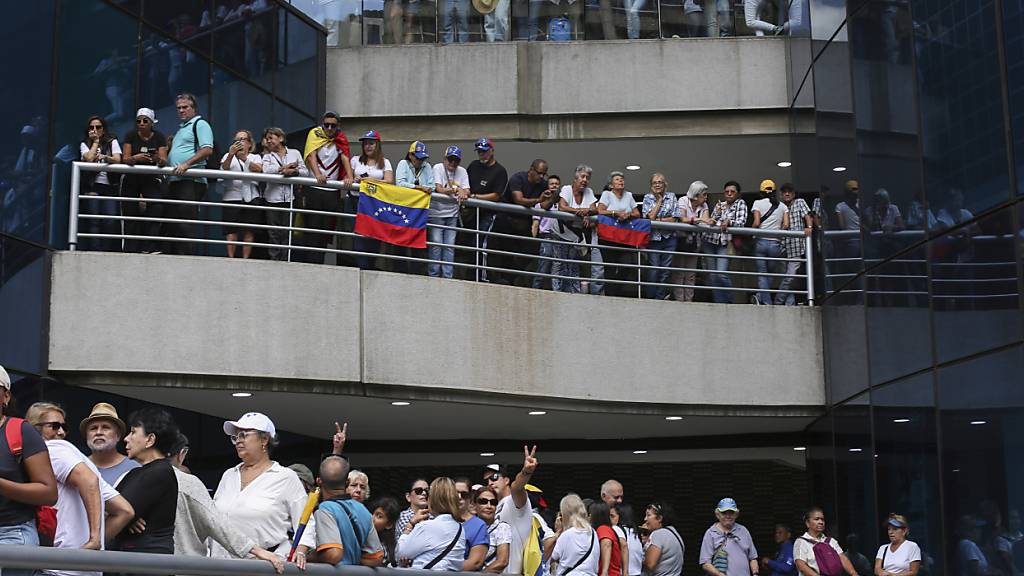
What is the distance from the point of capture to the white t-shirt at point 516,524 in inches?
441

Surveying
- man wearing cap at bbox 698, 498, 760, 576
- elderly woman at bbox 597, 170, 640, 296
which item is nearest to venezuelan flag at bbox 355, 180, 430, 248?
elderly woman at bbox 597, 170, 640, 296

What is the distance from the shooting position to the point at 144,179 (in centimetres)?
1586

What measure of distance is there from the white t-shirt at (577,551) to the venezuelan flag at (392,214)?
543 centimetres

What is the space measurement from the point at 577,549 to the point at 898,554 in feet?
14.2

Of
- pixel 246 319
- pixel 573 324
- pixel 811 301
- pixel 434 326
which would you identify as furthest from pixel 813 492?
pixel 246 319

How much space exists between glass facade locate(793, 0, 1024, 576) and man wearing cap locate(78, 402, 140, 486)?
8.77 metres

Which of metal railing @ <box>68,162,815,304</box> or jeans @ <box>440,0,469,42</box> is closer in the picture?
metal railing @ <box>68,162,815,304</box>

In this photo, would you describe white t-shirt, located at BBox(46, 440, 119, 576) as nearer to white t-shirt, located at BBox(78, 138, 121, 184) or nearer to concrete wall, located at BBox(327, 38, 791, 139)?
white t-shirt, located at BBox(78, 138, 121, 184)

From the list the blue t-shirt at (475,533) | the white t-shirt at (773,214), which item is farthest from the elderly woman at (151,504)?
the white t-shirt at (773,214)

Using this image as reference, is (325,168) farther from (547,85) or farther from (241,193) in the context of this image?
(547,85)

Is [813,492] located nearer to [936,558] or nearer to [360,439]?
[936,558]

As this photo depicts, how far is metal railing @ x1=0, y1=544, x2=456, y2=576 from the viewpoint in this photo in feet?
20.2

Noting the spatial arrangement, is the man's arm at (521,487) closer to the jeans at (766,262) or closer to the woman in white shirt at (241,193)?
the woman in white shirt at (241,193)

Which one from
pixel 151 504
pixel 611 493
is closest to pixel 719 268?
pixel 611 493
